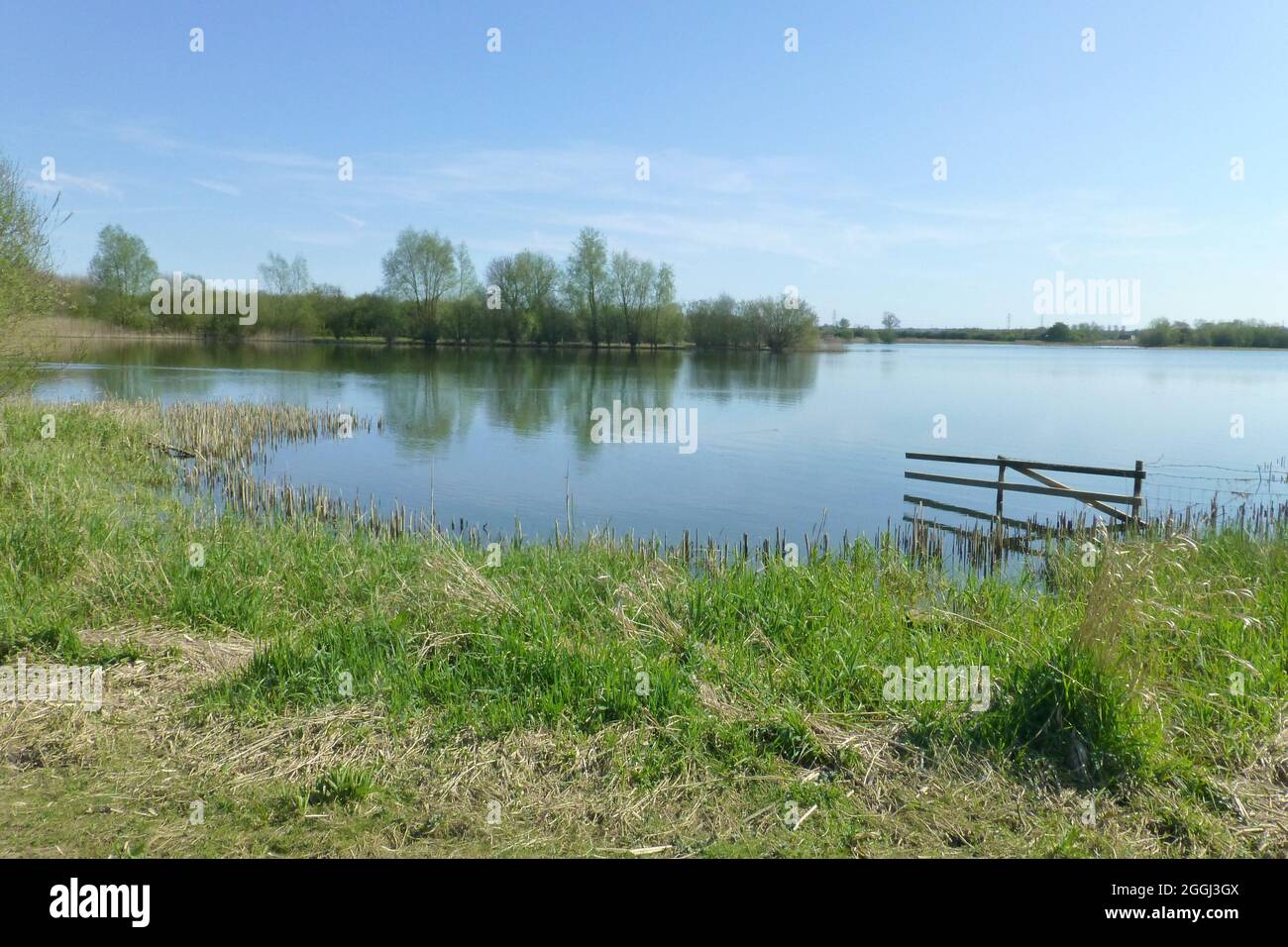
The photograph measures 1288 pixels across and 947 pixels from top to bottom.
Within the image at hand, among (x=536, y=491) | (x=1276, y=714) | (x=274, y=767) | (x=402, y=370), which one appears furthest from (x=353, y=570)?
(x=402, y=370)

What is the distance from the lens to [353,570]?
23.4 ft

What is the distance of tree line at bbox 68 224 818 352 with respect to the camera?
3226 inches

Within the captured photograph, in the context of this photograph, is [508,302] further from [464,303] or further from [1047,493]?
[1047,493]

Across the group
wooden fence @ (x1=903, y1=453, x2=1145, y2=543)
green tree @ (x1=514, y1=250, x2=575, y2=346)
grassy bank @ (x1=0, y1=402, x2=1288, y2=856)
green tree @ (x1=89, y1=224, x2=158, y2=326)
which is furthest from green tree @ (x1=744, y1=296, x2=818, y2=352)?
grassy bank @ (x1=0, y1=402, x2=1288, y2=856)

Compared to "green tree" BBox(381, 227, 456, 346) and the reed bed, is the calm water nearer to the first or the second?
the reed bed

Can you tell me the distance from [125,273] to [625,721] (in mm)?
81253

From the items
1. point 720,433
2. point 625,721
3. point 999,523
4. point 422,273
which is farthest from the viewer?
point 422,273

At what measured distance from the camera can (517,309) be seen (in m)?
86.1

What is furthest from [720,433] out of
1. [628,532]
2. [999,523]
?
[628,532]

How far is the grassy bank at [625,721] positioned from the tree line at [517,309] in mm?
75426
